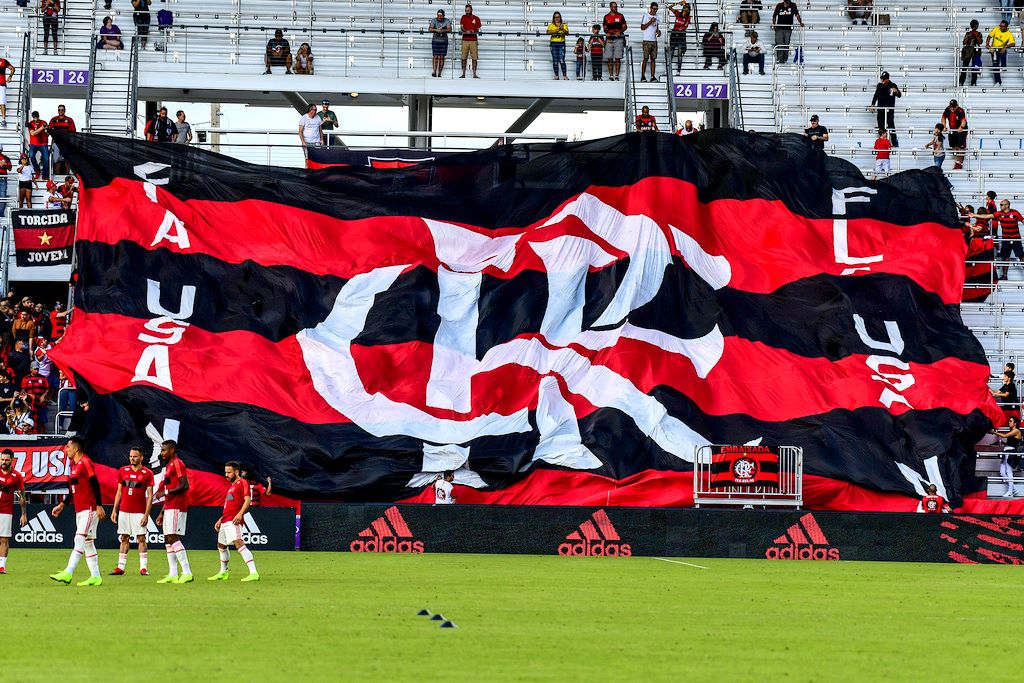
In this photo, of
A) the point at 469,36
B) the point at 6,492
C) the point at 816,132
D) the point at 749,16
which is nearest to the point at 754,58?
the point at 749,16

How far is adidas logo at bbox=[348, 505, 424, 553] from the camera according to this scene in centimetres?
2592

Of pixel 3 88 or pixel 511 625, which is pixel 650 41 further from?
pixel 511 625

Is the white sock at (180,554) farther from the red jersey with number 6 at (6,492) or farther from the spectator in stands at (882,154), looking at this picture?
the spectator in stands at (882,154)

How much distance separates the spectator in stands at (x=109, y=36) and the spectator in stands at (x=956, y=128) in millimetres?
22094

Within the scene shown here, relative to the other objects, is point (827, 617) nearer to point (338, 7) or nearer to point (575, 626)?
point (575, 626)

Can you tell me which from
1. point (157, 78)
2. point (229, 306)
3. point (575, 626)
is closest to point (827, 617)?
point (575, 626)

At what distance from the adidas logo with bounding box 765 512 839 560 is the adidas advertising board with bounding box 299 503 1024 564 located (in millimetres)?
17

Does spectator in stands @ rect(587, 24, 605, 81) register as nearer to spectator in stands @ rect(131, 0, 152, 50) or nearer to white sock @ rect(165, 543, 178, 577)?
spectator in stands @ rect(131, 0, 152, 50)

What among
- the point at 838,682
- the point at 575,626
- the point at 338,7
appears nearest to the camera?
the point at 838,682

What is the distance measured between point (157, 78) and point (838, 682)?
109ft

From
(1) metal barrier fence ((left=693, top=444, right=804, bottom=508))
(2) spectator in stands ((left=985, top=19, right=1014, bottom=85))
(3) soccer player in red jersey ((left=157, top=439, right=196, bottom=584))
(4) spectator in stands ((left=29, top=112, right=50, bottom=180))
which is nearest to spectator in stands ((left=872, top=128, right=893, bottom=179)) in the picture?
(2) spectator in stands ((left=985, top=19, right=1014, bottom=85))

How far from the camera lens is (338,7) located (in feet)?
143

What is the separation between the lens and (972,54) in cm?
4184

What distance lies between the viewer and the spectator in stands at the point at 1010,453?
31.1m
